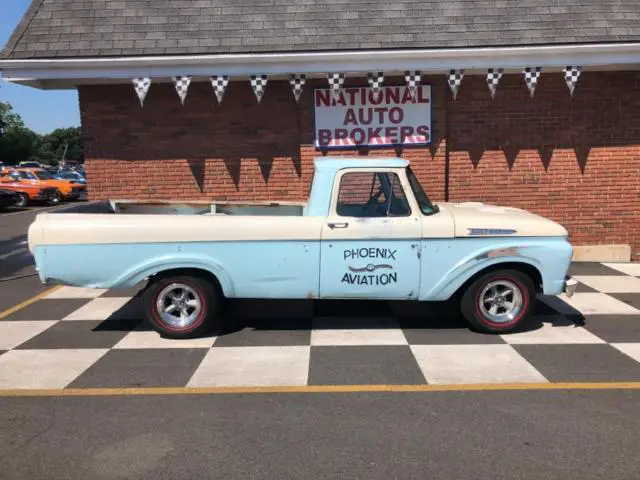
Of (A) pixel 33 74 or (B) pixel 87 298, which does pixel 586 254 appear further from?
(A) pixel 33 74

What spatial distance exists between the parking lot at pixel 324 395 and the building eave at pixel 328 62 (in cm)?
366

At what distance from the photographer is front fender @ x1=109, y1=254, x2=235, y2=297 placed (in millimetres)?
5363

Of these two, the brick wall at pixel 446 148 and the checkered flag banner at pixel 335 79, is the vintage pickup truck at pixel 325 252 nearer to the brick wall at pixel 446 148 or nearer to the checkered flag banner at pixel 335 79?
the checkered flag banner at pixel 335 79

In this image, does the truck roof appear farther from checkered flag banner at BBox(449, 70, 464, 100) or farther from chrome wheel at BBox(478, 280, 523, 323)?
checkered flag banner at BBox(449, 70, 464, 100)

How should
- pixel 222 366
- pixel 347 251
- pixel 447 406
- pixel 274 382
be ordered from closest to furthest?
pixel 447 406, pixel 274 382, pixel 222 366, pixel 347 251

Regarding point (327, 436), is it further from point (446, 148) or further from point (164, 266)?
point (446, 148)

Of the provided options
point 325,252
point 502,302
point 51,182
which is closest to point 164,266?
point 325,252

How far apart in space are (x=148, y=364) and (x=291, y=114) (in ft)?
17.7

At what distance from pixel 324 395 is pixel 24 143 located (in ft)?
318

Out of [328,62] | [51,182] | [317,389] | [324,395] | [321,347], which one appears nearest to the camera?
[324,395]

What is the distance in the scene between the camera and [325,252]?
538cm

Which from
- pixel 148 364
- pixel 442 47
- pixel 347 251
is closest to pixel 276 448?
pixel 148 364

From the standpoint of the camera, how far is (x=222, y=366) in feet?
16.0

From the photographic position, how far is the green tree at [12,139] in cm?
8056
